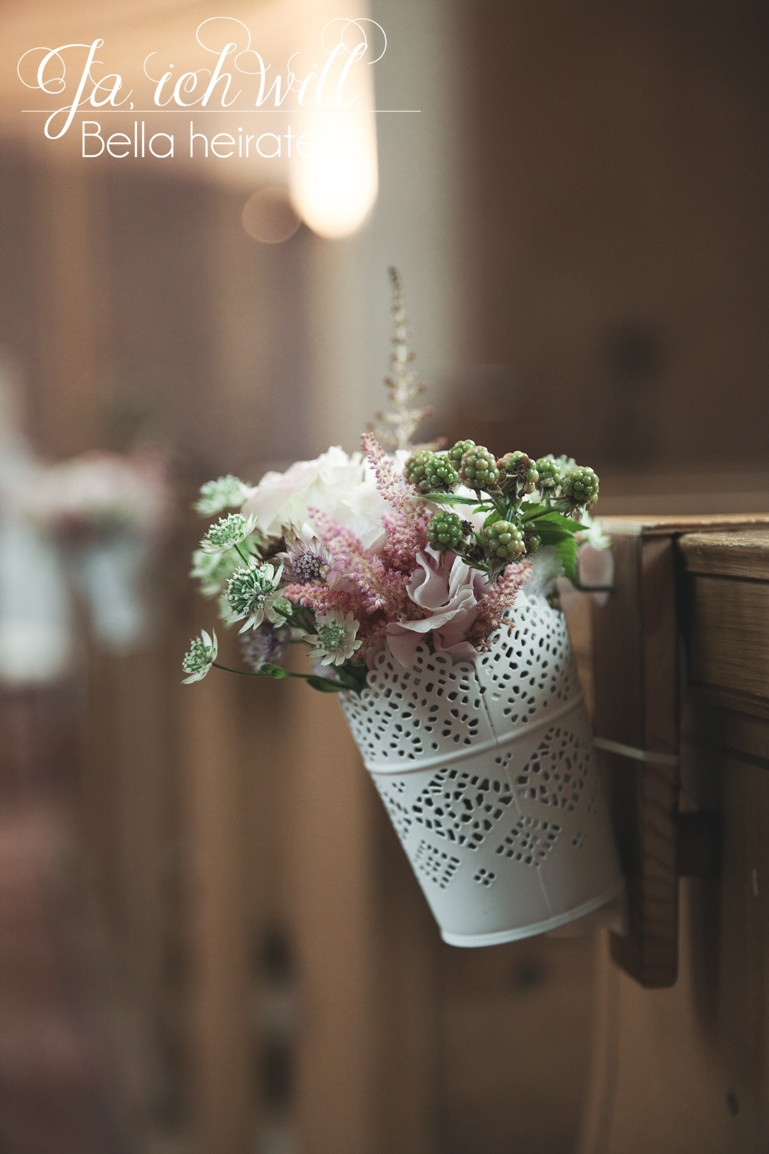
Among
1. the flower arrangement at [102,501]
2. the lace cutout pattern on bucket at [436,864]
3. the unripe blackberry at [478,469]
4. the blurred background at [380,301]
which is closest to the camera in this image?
Result: the unripe blackberry at [478,469]

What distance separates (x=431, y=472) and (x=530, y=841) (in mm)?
286

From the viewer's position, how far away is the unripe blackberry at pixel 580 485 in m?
0.73

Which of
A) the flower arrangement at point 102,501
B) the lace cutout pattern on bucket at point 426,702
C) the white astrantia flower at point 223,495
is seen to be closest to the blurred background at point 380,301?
the flower arrangement at point 102,501

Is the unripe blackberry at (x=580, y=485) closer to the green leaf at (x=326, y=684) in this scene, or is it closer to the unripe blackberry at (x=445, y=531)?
the unripe blackberry at (x=445, y=531)

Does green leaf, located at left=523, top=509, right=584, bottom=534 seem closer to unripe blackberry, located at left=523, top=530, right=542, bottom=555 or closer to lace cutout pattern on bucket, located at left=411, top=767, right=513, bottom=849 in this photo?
unripe blackberry, located at left=523, top=530, right=542, bottom=555

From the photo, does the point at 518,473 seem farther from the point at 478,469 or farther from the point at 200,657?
the point at 200,657

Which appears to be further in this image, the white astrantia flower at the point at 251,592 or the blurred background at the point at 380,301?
the blurred background at the point at 380,301

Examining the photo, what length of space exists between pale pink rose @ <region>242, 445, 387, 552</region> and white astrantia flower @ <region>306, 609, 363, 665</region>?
64 mm

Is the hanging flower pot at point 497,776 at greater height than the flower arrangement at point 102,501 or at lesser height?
lesser

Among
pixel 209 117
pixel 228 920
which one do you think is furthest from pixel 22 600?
pixel 209 117

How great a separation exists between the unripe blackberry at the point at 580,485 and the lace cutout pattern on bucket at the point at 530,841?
0.78 feet

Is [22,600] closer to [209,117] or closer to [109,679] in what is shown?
[109,679]

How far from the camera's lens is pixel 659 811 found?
85cm

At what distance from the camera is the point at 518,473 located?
0.71 m
